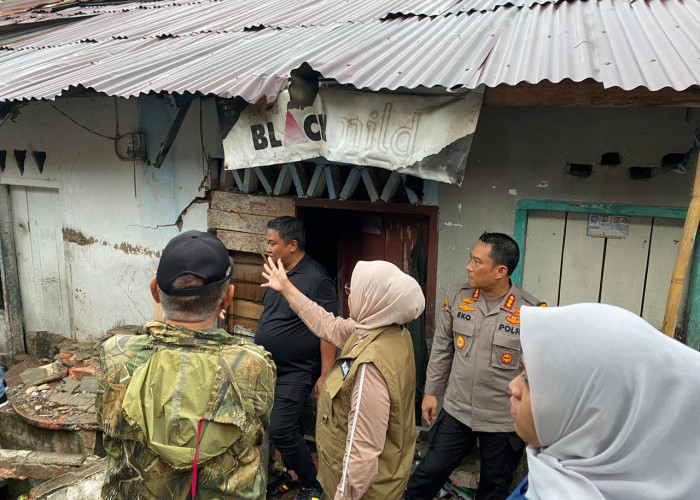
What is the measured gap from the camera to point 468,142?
8.66 feet

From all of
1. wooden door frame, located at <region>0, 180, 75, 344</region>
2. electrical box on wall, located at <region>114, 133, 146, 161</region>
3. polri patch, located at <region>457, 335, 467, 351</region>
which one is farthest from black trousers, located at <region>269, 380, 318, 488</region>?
wooden door frame, located at <region>0, 180, 75, 344</region>

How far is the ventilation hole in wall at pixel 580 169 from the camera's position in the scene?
122 inches

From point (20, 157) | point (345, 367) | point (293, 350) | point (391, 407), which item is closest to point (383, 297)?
point (345, 367)

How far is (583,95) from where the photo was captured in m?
2.43

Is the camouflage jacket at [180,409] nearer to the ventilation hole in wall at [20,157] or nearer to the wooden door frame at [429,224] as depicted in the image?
the wooden door frame at [429,224]

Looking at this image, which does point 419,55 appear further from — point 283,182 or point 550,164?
point 283,182

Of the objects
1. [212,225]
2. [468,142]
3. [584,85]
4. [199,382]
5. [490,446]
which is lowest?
[490,446]

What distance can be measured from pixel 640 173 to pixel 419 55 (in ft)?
5.23

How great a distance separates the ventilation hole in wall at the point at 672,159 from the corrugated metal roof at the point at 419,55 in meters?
0.64

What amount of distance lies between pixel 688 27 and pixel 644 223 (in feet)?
3.96

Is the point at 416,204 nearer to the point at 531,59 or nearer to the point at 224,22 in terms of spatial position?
the point at 531,59

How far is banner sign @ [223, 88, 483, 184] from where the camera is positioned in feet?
8.73

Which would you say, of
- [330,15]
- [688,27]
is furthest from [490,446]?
[330,15]

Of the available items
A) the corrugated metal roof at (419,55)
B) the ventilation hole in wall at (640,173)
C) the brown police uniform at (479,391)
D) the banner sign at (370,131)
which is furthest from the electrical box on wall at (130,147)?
the ventilation hole in wall at (640,173)
